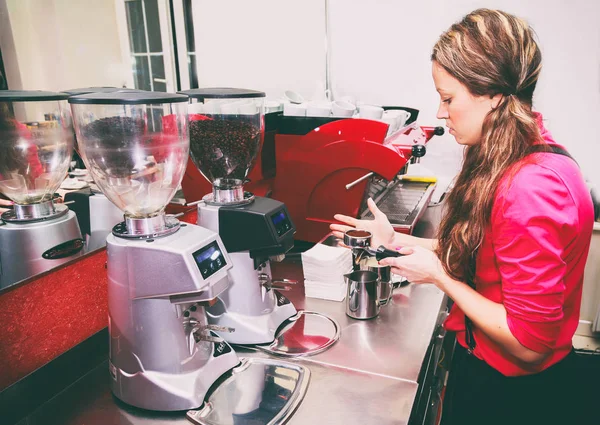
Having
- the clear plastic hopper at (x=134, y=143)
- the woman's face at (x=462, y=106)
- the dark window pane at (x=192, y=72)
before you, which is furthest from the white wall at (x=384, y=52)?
the clear plastic hopper at (x=134, y=143)

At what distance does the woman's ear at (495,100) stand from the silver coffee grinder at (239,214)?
0.60 m

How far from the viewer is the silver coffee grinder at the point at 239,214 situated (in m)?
1.22

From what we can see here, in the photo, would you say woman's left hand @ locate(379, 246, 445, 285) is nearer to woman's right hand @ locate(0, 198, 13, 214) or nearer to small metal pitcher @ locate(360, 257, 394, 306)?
small metal pitcher @ locate(360, 257, 394, 306)

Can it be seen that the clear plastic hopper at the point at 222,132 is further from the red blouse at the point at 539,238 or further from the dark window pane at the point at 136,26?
the red blouse at the point at 539,238

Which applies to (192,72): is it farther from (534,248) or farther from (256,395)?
(534,248)

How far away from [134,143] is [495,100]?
2.71 feet

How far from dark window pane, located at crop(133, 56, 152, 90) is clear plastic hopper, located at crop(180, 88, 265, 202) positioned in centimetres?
57

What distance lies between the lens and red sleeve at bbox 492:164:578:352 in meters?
0.90

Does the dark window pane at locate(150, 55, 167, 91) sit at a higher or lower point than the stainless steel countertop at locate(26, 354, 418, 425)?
higher

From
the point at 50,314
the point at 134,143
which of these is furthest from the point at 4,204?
the point at 134,143

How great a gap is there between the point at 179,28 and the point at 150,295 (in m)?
2.08

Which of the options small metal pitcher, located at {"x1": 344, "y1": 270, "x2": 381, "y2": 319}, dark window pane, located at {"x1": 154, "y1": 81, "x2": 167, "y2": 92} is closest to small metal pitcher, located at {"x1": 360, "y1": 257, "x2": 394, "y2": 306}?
small metal pitcher, located at {"x1": 344, "y1": 270, "x2": 381, "y2": 319}

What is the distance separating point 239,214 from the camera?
1206 mm

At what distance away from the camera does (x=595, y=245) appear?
305 centimetres
